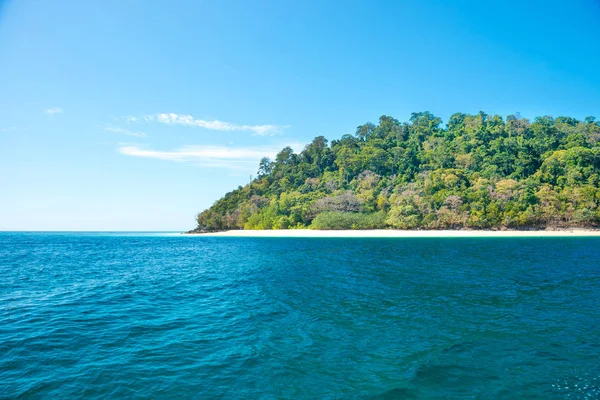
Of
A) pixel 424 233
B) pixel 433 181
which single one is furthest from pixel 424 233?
pixel 433 181

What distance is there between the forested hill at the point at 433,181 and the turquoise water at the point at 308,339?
76429 mm

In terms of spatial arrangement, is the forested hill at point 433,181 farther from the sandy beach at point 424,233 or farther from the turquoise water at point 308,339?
the turquoise water at point 308,339

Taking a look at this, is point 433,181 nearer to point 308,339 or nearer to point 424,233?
point 424,233

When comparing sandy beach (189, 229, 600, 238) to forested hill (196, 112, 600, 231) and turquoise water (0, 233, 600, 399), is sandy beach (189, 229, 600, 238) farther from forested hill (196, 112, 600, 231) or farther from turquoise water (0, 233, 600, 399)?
turquoise water (0, 233, 600, 399)

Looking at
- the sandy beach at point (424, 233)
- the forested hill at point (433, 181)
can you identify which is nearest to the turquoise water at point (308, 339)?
the sandy beach at point (424, 233)

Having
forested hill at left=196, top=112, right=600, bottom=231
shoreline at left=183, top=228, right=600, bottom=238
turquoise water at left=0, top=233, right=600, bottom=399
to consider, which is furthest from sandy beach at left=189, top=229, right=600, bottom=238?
turquoise water at left=0, top=233, right=600, bottom=399

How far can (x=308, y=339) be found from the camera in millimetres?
12375

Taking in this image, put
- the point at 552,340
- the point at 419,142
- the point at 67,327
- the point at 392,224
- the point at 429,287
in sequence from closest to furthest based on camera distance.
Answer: the point at 552,340, the point at 67,327, the point at 429,287, the point at 392,224, the point at 419,142

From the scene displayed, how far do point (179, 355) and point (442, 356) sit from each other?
872cm

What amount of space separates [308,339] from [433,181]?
10552 centimetres

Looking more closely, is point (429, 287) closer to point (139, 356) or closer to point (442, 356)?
point (442, 356)

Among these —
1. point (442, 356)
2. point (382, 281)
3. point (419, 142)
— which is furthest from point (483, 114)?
point (442, 356)

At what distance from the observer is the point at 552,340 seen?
464 inches

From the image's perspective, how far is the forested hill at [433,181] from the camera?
89062mm
